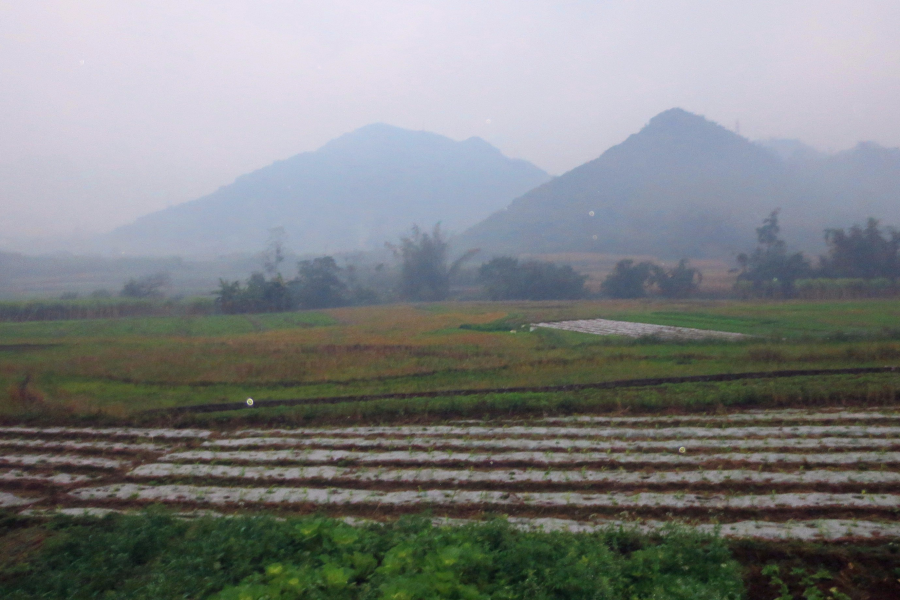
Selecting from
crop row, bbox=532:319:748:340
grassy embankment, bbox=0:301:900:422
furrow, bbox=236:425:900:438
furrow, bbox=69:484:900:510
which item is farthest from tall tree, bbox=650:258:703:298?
furrow, bbox=69:484:900:510

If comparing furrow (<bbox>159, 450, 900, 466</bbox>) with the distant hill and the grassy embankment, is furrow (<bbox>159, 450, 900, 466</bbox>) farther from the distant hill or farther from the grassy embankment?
the distant hill

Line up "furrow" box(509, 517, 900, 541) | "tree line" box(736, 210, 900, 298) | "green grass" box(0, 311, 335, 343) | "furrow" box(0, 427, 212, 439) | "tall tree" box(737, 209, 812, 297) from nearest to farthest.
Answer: "furrow" box(509, 517, 900, 541) → "furrow" box(0, 427, 212, 439) → "green grass" box(0, 311, 335, 343) → "tree line" box(736, 210, 900, 298) → "tall tree" box(737, 209, 812, 297)

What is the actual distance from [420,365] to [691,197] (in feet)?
256

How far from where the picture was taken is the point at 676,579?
4.13 metres

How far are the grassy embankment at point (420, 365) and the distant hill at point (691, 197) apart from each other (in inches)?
1860

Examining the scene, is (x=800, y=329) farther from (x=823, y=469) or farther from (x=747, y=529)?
(x=747, y=529)

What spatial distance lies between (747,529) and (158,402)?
442 inches

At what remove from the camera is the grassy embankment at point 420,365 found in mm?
10586

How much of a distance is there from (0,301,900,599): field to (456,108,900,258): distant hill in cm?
5310

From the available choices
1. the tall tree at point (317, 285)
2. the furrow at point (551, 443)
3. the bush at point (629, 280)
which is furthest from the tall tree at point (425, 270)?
the furrow at point (551, 443)

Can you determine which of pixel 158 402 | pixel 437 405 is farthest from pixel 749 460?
pixel 158 402

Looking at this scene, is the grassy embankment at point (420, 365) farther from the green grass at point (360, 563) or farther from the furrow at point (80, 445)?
the green grass at point (360, 563)

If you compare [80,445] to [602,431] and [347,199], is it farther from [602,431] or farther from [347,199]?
[347,199]

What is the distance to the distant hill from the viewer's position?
2726 inches
